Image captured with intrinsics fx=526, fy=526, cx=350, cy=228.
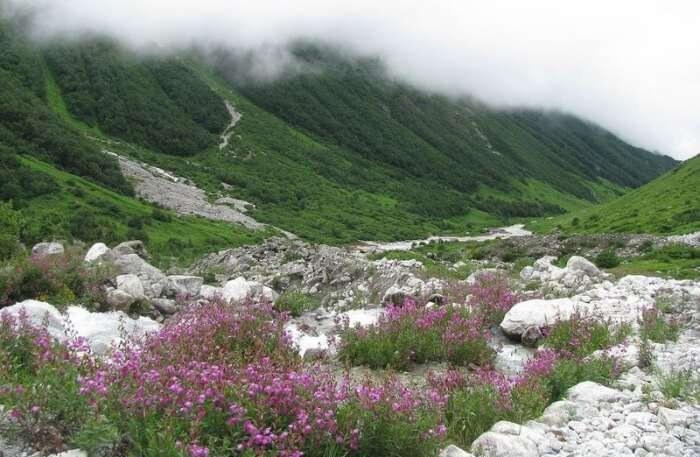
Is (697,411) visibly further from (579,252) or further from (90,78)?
(90,78)

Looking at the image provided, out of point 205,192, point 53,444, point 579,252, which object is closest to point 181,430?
point 53,444

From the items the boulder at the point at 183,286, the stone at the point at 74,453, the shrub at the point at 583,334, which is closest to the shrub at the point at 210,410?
the stone at the point at 74,453

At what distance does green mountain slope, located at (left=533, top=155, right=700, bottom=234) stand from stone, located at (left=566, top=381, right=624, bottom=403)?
1624 inches

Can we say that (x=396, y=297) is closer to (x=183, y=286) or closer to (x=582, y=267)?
(x=183, y=286)

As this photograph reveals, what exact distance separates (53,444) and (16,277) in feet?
25.1

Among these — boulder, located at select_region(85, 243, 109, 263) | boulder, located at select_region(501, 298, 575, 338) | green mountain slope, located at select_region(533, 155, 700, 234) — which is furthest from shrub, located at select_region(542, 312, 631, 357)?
green mountain slope, located at select_region(533, 155, 700, 234)

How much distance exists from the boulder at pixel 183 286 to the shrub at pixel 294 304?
2270 millimetres

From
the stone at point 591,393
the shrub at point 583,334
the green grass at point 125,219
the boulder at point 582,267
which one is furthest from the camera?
the green grass at point 125,219

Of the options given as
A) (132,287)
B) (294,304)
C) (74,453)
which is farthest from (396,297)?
(74,453)

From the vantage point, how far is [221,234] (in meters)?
72.2

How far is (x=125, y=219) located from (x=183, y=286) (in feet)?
177

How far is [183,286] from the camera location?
13.9m

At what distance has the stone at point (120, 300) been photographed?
35.2ft

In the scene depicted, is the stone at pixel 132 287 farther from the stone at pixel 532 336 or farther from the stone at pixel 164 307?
the stone at pixel 532 336
